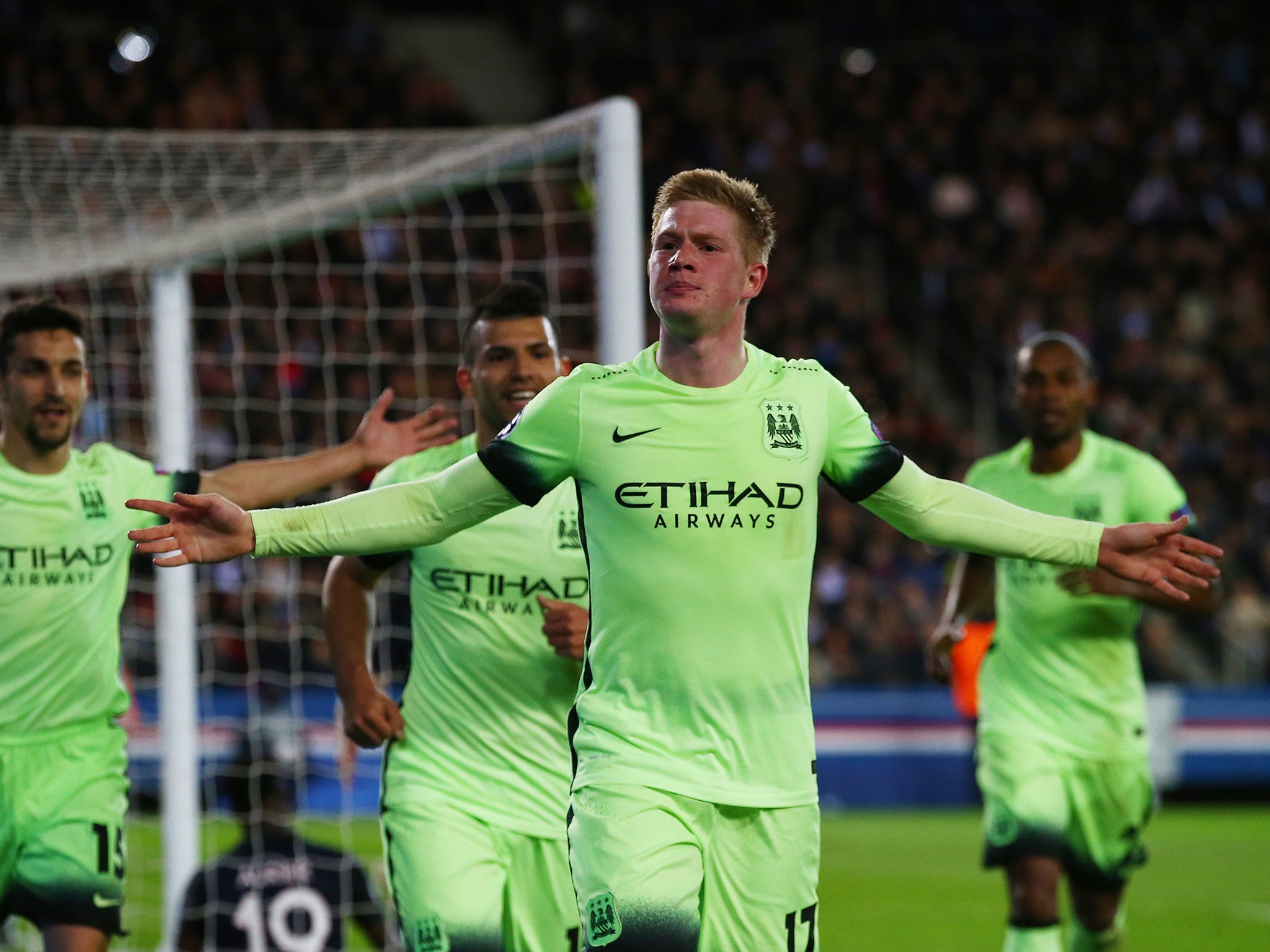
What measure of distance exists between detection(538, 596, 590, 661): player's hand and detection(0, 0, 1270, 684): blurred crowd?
12.1 m

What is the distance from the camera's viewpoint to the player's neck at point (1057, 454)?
7492mm

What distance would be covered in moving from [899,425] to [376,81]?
7661 mm

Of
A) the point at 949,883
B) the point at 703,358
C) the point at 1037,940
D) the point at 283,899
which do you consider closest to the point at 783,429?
the point at 703,358

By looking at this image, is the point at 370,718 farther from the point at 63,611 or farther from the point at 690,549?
the point at 690,549

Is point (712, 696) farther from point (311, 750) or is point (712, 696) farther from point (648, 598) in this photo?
point (311, 750)

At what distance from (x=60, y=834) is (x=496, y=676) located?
151 centimetres

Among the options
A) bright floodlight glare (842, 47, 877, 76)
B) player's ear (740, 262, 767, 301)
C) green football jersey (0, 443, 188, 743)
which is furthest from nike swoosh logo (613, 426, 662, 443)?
bright floodlight glare (842, 47, 877, 76)

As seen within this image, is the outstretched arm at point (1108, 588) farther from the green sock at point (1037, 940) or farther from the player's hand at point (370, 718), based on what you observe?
the player's hand at point (370, 718)

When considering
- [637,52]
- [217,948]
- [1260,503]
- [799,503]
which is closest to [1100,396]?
[1260,503]

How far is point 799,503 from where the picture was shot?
4348mm

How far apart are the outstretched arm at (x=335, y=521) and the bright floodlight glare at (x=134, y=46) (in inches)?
697

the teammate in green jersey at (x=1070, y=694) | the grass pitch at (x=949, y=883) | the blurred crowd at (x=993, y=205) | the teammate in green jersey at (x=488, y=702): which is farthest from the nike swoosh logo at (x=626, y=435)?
the blurred crowd at (x=993, y=205)

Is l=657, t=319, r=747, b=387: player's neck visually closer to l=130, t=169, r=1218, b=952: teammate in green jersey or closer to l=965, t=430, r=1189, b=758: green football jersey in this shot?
l=130, t=169, r=1218, b=952: teammate in green jersey

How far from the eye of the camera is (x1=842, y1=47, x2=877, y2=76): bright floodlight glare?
24500 millimetres
